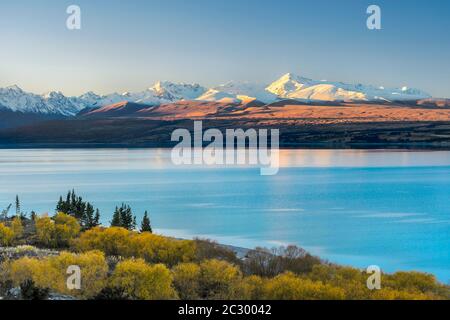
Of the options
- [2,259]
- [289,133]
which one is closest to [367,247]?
[2,259]

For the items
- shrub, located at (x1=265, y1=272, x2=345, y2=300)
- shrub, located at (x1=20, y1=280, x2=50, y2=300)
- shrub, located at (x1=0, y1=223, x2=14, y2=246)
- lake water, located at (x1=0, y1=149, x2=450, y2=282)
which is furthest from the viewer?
lake water, located at (x1=0, y1=149, x2=450, y2=282)

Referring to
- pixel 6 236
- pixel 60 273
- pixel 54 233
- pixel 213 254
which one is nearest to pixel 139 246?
pixel 213 254

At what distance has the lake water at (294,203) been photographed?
32.6 metres

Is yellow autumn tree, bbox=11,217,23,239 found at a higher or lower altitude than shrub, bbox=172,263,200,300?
lower

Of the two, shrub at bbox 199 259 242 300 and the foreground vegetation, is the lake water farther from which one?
shrub at bbox 199 259 242 300

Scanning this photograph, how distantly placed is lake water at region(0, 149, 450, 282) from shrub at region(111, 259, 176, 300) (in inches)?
548

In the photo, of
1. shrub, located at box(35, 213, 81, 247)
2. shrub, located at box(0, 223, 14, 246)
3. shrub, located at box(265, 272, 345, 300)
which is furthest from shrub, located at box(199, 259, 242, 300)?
shrub, located at box(0, 223, 14, 246)

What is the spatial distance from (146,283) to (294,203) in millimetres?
34911

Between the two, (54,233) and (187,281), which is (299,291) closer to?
(187,281)

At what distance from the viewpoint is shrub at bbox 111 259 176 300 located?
1583cm

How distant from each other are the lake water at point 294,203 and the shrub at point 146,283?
45.6 feet

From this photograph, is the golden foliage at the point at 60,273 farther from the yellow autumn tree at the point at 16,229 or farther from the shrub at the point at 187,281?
Result: the yellow autumn tree at the point at 16,229

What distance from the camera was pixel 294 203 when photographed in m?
49.9
